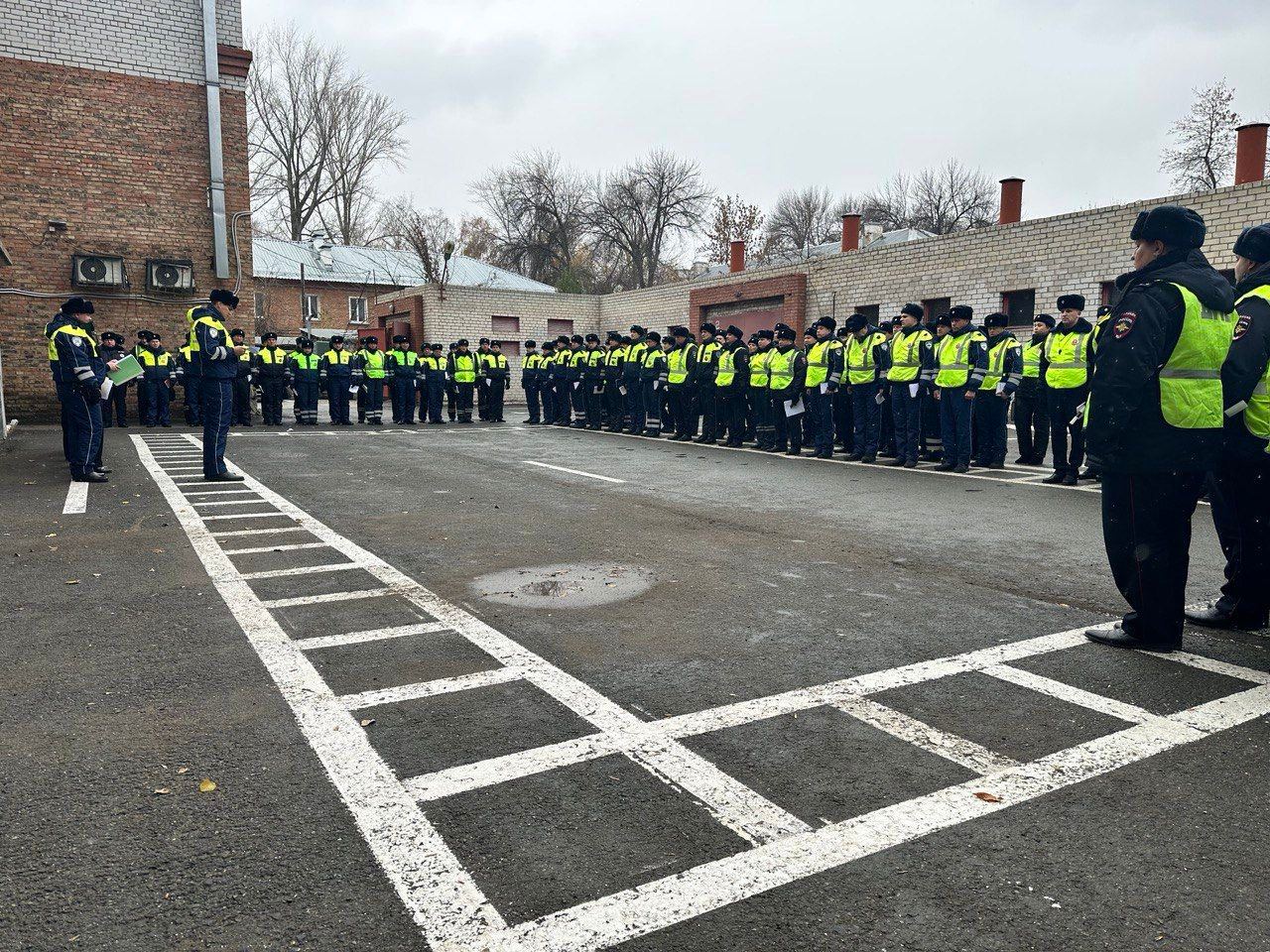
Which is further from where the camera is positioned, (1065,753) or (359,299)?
(359,299)

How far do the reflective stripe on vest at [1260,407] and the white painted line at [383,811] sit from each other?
4654 mm

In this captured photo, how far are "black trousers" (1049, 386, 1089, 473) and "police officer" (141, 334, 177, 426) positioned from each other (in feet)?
61.3

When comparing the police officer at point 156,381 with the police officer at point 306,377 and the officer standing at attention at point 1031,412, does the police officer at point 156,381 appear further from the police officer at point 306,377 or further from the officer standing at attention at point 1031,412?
the officer standing at attention at point 1031,412

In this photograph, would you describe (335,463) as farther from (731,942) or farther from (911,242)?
(911,242)

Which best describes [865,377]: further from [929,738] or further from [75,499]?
[929,738]

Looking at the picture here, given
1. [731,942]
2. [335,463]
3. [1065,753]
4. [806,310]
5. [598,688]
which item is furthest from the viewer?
[806,310]

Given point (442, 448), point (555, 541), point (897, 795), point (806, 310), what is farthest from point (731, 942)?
point (806, 310)

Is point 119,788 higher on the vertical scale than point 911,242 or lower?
lower

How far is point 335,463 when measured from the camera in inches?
525

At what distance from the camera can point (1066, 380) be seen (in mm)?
11805

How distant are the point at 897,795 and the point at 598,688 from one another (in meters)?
1.45

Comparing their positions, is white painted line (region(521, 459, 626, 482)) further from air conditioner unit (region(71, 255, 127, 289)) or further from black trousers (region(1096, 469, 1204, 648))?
air conditioner unit (region(71, 255, 127, 289))

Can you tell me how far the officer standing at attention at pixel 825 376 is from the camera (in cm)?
1464

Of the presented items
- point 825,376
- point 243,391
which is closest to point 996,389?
point 825,376
